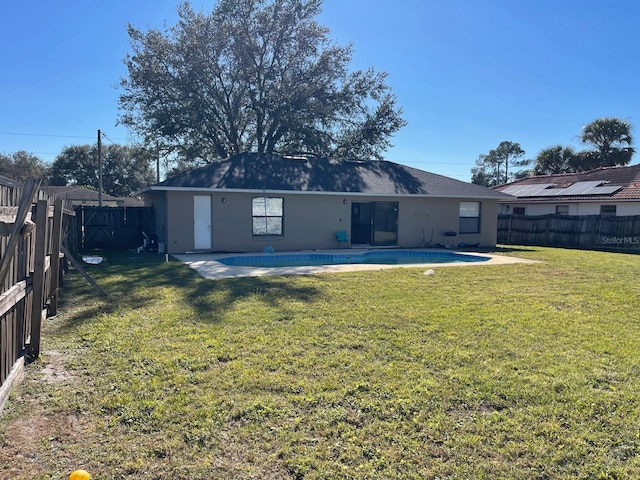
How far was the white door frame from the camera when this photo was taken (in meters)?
14.6

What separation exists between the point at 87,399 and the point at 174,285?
5.14 meters

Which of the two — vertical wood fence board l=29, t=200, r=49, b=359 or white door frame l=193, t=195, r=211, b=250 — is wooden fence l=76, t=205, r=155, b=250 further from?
vertical wood fence board l=29, t=200, r=49, b=359

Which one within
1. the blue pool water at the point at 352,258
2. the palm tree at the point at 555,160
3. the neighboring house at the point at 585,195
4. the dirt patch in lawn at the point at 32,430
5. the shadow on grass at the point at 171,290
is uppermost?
the palm tree at the point at 555,160

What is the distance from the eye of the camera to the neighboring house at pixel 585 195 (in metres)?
21.3

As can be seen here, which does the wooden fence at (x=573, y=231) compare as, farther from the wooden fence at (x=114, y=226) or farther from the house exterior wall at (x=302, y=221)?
the wooden fence at (x=114, y=226)

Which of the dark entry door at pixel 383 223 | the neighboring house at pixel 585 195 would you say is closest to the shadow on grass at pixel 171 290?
the dark entry door at pixel 383 223

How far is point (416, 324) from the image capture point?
226 inches

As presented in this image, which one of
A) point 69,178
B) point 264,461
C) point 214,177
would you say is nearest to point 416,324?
point 264,461

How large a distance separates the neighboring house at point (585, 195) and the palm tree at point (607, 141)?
3.47 m

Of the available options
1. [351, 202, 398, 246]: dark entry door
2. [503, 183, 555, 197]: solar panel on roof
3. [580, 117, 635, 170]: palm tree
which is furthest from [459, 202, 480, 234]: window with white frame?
[580, 117, 635, 170]: palm tree

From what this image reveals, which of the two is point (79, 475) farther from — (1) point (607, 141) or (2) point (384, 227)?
(1) point (607, 141)

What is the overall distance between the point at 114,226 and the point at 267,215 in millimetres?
5278

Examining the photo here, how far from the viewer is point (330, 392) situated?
12.1ft

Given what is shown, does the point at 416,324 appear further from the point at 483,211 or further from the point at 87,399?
the point at 483,211
